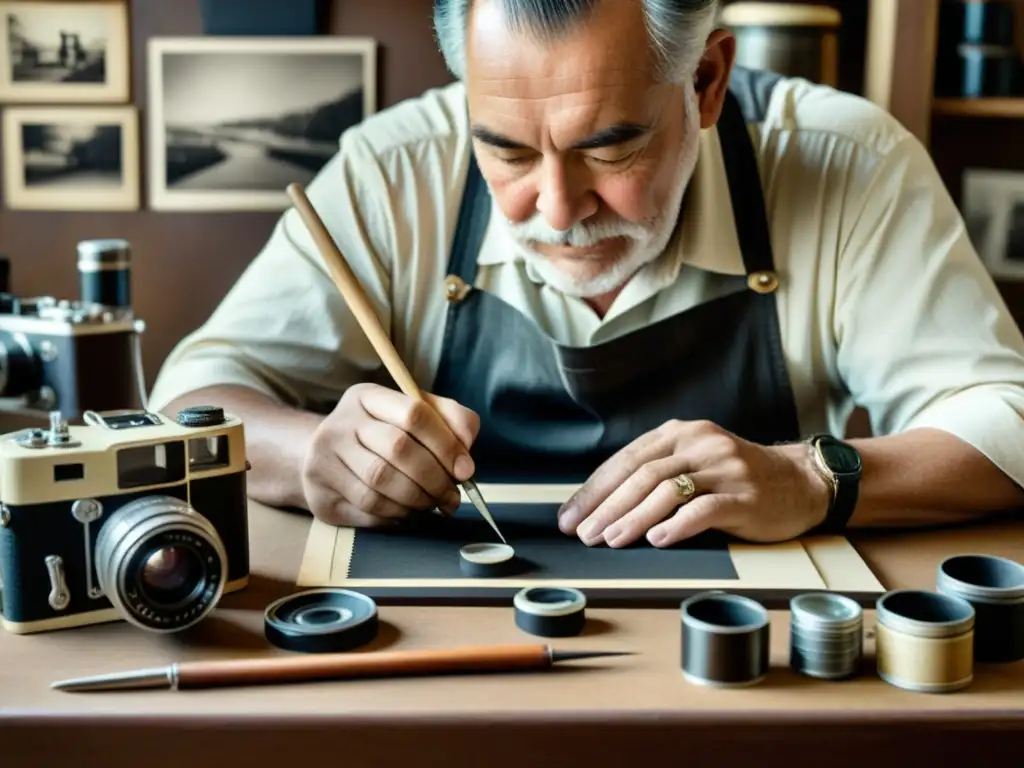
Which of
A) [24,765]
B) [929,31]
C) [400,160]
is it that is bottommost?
[24,765]

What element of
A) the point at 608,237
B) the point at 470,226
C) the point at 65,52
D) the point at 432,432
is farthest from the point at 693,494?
the point at 65,52

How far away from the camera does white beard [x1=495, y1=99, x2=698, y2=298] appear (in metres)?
1.39

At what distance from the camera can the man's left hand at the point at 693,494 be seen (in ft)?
3.85

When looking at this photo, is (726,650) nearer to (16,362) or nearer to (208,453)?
(208,453)

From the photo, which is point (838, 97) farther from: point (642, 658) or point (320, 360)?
point (642, 658)

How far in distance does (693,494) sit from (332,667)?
1.46 ft

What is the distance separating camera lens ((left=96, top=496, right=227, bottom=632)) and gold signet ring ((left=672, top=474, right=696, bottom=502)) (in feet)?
1.47

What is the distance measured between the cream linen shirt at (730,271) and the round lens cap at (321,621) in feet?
1.74

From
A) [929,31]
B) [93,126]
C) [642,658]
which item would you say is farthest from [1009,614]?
[93,126]

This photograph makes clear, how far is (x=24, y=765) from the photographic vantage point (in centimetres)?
83

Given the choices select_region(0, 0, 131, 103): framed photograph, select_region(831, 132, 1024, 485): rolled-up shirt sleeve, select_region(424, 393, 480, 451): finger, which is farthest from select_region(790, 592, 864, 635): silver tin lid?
select_region(0, 0, 131, 103): framed photograph

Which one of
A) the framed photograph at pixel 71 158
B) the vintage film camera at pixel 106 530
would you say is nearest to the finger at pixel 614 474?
the vintage film camera at pixel 106 530

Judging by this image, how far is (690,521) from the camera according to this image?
1.17m

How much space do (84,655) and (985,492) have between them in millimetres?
924
